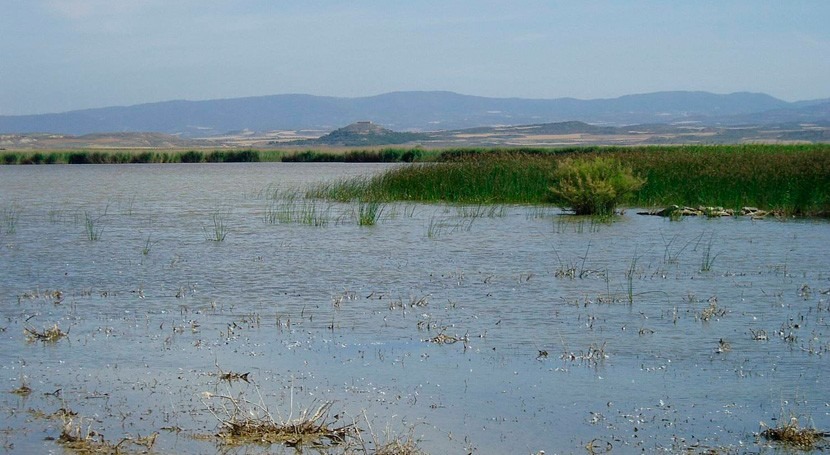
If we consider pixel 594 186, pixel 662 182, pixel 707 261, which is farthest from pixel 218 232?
pixel 662 182

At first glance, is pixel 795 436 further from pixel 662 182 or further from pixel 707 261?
pixel 662 182

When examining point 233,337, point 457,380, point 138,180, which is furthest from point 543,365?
point 138,180

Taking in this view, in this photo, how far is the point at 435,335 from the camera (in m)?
11.6

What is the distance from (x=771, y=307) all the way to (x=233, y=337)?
6.64 meters

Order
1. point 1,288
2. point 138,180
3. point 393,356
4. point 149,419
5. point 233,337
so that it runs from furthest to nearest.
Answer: point 138,180, point 1,288, point 233,337, point 393,356, point 149,419

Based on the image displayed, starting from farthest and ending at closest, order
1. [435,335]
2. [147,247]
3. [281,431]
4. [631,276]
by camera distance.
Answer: [147,247], [631,276], [435,335], [281,431]

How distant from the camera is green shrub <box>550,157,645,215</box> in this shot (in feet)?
88.5

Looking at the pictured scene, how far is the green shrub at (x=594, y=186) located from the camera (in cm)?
2697

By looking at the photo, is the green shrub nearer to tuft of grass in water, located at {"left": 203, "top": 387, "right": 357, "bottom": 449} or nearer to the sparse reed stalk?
the sparse reed stalk

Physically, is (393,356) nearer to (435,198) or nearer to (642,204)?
(642,204)

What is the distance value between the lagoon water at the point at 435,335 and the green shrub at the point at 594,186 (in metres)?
3.71

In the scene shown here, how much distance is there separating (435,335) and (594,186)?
16.0 m

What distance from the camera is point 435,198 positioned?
111 feet

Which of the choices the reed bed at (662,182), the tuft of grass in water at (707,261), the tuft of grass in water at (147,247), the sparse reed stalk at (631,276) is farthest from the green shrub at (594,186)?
the tuft of grass in water at (147,247)
